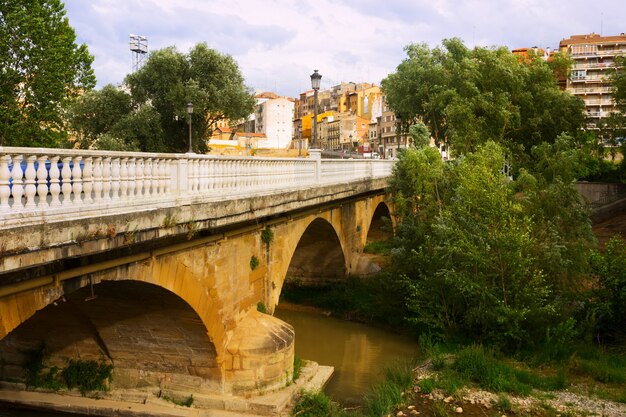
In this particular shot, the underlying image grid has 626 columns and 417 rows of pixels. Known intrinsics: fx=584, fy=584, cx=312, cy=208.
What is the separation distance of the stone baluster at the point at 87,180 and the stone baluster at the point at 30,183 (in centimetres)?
63

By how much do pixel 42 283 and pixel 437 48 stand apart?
97.4 feet

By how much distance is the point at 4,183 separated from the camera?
4.81 m

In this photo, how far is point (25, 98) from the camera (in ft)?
73.9

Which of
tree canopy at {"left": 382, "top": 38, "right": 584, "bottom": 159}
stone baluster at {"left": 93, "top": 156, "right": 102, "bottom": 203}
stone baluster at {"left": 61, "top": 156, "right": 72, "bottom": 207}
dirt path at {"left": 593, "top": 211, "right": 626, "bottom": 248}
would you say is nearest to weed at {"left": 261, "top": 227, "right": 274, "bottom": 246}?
stone baluster at {"left": 93, "top": 156, "right": 102, "bottom": 203}

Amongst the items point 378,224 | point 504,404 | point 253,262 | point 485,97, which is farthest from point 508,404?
point 485,97

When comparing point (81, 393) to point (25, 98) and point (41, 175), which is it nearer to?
point (41, 175)

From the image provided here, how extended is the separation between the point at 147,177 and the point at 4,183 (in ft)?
6.95

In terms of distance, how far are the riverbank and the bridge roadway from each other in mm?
202

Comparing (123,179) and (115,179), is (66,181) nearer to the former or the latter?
(115,179)

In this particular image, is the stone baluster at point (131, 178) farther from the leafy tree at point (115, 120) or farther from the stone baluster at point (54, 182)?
the leafy tree at point (115, 120)

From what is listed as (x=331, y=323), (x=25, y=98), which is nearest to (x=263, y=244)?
(x=331, y=323)

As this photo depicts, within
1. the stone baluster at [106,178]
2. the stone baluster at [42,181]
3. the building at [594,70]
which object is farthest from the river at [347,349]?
the building at [594,70]

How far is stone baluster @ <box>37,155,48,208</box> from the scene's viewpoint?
5.10m

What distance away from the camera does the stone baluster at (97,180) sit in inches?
230
